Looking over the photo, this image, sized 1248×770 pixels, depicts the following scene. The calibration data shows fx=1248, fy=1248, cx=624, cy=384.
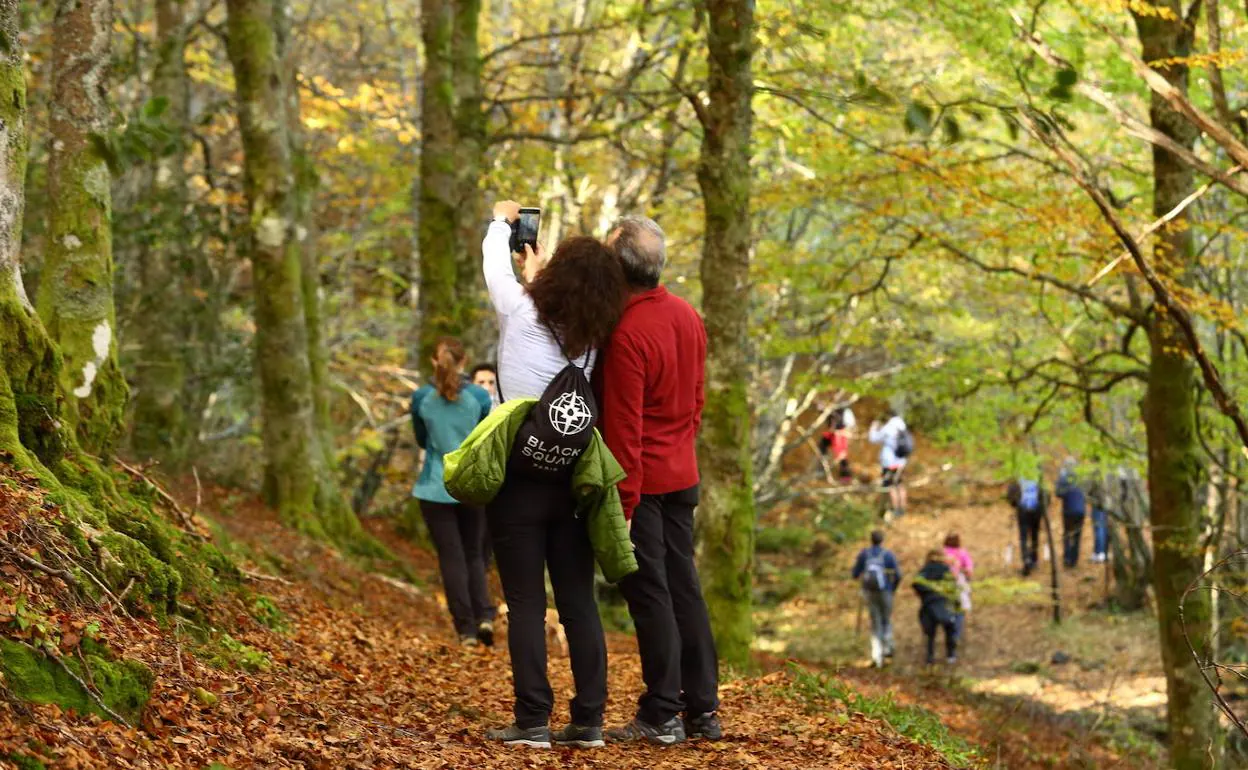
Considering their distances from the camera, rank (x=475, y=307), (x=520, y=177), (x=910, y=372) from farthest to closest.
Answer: (x=520, y=177) < (x=910, y=372) < (x=475, y=307)

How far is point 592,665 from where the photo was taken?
553 centimetres

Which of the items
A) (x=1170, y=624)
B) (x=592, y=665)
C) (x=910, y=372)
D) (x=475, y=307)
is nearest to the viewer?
(x=592, y=665)

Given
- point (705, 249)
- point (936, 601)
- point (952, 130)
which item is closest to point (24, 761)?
point (952, 130)

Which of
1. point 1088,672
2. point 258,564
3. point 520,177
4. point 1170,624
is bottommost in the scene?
point 1088,672

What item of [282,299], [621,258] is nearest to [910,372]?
[282,299]

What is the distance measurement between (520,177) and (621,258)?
45.0 ft

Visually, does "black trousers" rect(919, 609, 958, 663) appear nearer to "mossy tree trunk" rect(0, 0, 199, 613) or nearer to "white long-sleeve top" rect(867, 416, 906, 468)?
"white long-sleeve top" rect(867, 416, 906, 468)

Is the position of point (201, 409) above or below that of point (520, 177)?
below

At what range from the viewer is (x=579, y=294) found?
5348 mm

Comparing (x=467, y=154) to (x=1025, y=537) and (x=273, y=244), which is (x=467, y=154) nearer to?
(x=273, y=244)

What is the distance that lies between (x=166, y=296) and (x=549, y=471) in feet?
38.4

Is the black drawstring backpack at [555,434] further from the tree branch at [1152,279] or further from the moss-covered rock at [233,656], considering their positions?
the tree branch at [1152,279]

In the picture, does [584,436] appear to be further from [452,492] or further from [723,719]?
[723,719]

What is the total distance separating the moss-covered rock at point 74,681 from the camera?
3674mm
